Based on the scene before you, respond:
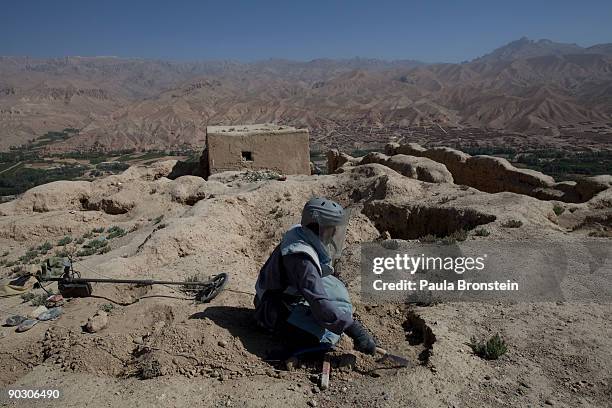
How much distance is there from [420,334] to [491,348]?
0.75 metres

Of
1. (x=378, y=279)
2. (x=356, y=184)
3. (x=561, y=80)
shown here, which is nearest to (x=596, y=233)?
(x=378, y=279)

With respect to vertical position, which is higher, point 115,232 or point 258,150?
point 258,150

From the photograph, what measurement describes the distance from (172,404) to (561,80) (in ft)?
497

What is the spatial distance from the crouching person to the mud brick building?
11908 millimetres

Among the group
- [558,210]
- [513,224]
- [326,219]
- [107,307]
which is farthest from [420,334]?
[558,210]

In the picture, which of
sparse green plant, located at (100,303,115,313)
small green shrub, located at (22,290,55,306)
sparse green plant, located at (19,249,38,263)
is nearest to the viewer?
sparse green plant, located at (100,303,115,313)

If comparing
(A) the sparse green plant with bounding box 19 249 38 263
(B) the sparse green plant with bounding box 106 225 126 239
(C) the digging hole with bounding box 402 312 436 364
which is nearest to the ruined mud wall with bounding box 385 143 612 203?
(C) the digging hole with bounding box 402 312 436 364

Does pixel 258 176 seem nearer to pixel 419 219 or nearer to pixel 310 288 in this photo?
pixel 419 219

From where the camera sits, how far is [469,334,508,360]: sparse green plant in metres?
3.87

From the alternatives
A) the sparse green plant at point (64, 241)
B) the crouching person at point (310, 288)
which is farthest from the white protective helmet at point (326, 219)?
the sparse green plant at point (64, 241)

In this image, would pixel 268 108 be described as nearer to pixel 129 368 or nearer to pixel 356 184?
pixel 356 184

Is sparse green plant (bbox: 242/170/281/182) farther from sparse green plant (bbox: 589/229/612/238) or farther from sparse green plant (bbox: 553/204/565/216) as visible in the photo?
sparse green plant (bbox: 589/229/612/238)

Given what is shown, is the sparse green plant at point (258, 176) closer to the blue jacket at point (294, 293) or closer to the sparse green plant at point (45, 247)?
the sparse green plant at point (45, 247)

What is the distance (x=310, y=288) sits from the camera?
3.64 meters
